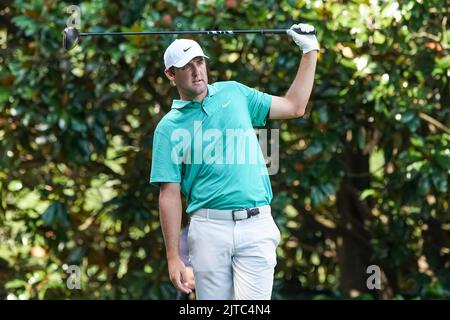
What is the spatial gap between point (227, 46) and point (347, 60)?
789mm

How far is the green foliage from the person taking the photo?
6668 millimetres

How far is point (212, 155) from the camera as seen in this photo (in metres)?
4.60

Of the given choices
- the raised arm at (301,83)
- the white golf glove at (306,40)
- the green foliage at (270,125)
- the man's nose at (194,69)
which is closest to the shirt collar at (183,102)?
the man's nose at (194,69)

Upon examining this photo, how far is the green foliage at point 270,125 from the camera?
6668mm

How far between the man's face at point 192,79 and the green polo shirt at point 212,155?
0.04 meters

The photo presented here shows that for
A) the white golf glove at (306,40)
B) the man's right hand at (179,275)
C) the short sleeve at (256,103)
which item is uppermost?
the white golf glove at (306,40)

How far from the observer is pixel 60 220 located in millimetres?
7281

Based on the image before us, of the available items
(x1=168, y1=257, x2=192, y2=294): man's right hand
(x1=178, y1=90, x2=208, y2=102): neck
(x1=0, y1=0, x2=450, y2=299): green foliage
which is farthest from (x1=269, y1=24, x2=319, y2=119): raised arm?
(x1=0, y1=0, x2=450, y2=299): green foliage

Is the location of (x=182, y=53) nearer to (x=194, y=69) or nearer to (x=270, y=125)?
(x=194, y=69)

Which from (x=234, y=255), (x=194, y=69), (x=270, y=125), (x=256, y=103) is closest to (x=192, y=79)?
(x=194, y=69)

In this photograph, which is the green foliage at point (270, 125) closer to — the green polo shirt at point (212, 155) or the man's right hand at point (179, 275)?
the green polo shirt at point (212, 155)

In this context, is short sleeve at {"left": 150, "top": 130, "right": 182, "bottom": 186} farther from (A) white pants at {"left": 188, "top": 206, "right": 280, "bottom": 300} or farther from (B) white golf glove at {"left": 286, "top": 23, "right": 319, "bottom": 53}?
(B) white golf glove at {"left": 286, "top": 23, "right": 319, "bottom": 53}

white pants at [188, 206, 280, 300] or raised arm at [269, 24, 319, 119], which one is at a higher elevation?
raised arm at [269, 24, 319, 119]

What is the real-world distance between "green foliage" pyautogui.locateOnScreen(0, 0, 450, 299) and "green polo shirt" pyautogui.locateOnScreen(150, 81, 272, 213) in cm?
207
